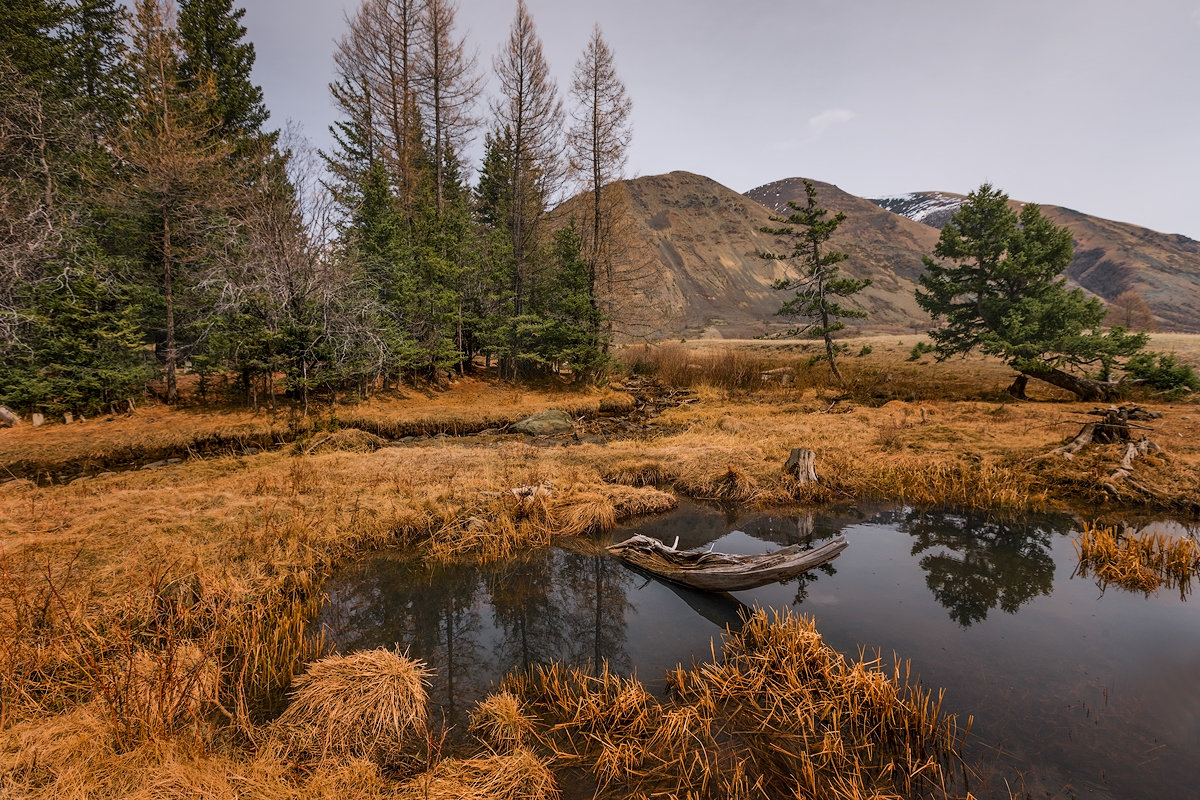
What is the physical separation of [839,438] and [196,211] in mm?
23404

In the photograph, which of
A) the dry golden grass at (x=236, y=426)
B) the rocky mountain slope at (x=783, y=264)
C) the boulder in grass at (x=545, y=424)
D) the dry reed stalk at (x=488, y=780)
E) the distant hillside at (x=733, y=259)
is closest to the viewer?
the dry reed stalk at (x=488, y=780)

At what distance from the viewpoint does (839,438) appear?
43.8 feet

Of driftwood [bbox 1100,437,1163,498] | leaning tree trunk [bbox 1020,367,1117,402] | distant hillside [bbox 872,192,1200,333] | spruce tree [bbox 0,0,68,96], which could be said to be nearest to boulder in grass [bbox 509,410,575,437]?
driftwood [bbox 1100,437,1163,498]

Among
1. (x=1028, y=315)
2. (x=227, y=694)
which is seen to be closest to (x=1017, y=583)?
(x=227, y=694)

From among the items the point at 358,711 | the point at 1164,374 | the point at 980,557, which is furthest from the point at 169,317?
the point at 1164,374

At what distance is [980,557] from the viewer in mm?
7844

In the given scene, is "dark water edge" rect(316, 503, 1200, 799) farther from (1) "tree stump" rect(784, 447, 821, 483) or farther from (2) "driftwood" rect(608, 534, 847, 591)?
(1) "tree stump" rect(784, 447, 821, 483)

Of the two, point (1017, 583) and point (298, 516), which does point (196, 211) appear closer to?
point (298, 516)

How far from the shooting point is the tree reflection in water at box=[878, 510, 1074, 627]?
6.63 m

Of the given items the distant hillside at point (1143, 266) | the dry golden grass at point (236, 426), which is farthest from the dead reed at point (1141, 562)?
the distant hillside at point (1143, 266)

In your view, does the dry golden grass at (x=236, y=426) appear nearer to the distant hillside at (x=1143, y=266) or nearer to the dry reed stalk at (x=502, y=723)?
the dry reed stalk at (x=502, y=723)

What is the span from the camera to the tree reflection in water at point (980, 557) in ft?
21.7

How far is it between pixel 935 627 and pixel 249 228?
21.2 meters

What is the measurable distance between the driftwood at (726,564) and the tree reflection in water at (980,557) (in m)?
2.01
